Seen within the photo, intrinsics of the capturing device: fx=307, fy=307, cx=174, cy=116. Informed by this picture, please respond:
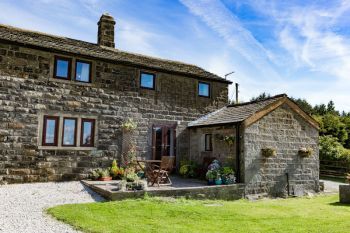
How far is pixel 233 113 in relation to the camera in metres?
15.0

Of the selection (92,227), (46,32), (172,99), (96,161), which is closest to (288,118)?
(172,99)

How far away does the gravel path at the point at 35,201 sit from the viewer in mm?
6846

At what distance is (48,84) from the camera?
13047 millimetres

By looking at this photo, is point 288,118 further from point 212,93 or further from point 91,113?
point 91,113

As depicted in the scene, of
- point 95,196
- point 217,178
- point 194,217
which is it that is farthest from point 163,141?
point 194,217

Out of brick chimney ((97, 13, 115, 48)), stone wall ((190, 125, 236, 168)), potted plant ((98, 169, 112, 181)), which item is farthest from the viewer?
brick chimney ((97, 13, 115, 48))

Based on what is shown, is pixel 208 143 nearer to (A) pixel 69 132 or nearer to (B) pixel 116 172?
(B) pixel 116 172

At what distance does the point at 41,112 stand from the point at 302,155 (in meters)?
11.8

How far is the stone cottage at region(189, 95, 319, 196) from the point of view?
13023 mm

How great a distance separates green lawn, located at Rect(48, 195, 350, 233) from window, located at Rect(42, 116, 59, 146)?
4.94 m

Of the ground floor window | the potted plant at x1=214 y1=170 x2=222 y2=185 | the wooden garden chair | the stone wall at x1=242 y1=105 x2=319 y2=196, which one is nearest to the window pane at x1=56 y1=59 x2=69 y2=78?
the ground floor window

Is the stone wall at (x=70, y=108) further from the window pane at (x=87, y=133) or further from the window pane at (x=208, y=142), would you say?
the window pane at (x=208, y=142)

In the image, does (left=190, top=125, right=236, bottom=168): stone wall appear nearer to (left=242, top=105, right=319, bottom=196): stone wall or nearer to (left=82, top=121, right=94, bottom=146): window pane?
(left=242, top=105, right=319, bottom=196): stone wall

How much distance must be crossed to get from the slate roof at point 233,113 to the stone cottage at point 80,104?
871 mm
